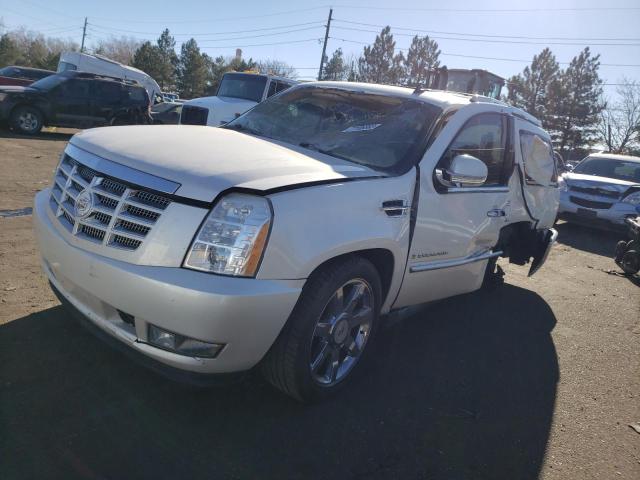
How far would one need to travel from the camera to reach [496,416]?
307cm

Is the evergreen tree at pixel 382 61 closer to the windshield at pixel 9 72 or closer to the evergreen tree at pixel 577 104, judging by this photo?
the evergreen tree at pixel 577 104

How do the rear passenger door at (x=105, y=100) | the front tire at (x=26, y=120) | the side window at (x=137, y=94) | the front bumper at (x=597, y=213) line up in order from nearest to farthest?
1. the front bumper at (x=597, y=213)
2. the front tire at (x=26, y=120)
3. the rear passenger door at (x=105, y=100)
4. the side window at (x=137, y=94)

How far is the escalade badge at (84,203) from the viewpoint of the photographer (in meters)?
2.48

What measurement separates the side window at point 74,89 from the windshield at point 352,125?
12.3 metres

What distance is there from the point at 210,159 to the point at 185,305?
829mm

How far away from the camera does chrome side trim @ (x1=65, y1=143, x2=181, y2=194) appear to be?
7.50ft

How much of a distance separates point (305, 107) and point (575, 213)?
8.60 m

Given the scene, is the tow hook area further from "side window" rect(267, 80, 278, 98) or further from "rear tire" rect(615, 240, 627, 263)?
"side window" rect(267, 80, 278, 98)

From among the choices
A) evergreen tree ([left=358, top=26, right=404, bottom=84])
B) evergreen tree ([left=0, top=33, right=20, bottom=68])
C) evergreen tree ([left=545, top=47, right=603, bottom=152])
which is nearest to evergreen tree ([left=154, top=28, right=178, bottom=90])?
evergreen tree ([left=0, top=33, right=20, bottom=68])

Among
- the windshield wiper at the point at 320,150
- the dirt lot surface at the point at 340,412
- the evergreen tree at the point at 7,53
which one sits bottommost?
the dirt lot surface at the point at 340,412

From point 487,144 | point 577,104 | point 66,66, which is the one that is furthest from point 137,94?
point 577,104

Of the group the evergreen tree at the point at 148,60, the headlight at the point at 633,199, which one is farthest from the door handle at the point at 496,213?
the evergreen tree at the point at 148,60

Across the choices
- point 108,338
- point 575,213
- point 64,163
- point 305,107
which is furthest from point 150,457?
point 575,213

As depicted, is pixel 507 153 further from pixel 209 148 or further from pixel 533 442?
pixel 209 148
